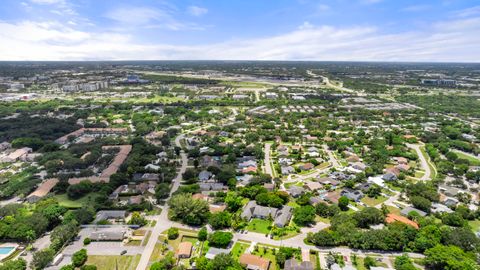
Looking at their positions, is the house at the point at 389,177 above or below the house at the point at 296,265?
above

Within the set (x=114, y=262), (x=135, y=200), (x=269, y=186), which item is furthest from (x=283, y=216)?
(x=135, y=200)

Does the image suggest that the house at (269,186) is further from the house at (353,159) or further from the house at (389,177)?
the house at (353,159)

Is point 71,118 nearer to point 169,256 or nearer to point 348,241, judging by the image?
point 169,256

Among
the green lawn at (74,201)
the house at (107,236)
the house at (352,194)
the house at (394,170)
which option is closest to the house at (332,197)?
the house at (352,194)

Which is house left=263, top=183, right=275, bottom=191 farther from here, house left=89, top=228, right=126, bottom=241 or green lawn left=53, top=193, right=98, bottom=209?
green lawn left=53, top=193, right=98, bottom=209

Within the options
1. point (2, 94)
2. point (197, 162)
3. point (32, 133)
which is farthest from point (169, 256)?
point (2, 94)

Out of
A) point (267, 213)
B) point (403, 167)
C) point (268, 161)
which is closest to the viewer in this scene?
point (267, 213)

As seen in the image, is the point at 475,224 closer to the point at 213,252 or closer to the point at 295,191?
the point at 295,191
